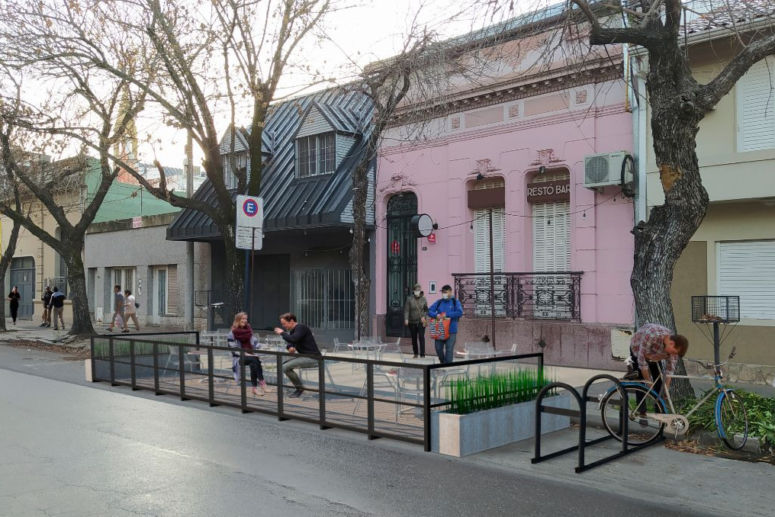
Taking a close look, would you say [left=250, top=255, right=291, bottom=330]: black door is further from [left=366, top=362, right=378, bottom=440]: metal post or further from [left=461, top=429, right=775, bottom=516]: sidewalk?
[left=461, top=429, right=775, bottom=516]: sidewalk

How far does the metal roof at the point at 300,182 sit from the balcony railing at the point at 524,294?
406cm

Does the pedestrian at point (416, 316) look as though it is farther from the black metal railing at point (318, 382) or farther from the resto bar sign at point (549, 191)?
the black metal railing at point (318, 382)

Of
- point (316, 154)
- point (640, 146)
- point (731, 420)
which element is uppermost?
point (316, 154)

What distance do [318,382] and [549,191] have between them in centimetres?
877

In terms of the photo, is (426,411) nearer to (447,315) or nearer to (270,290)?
(447,315)

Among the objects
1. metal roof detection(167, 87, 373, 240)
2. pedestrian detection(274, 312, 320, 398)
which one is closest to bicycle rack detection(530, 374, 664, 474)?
pedestrian detection(274, 312, 320, 398)

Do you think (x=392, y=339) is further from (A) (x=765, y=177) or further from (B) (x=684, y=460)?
(B) (x=684, y=460)

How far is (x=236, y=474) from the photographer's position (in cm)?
677

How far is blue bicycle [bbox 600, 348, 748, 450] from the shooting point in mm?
7781

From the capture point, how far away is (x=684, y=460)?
755 centimetres

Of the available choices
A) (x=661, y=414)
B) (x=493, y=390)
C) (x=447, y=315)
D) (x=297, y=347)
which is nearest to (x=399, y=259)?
(x=447, y=315)

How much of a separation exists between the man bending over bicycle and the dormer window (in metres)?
13.6

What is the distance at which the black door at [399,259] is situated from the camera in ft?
61.2

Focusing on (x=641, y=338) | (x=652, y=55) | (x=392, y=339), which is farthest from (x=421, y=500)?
(x=392, y=339)
